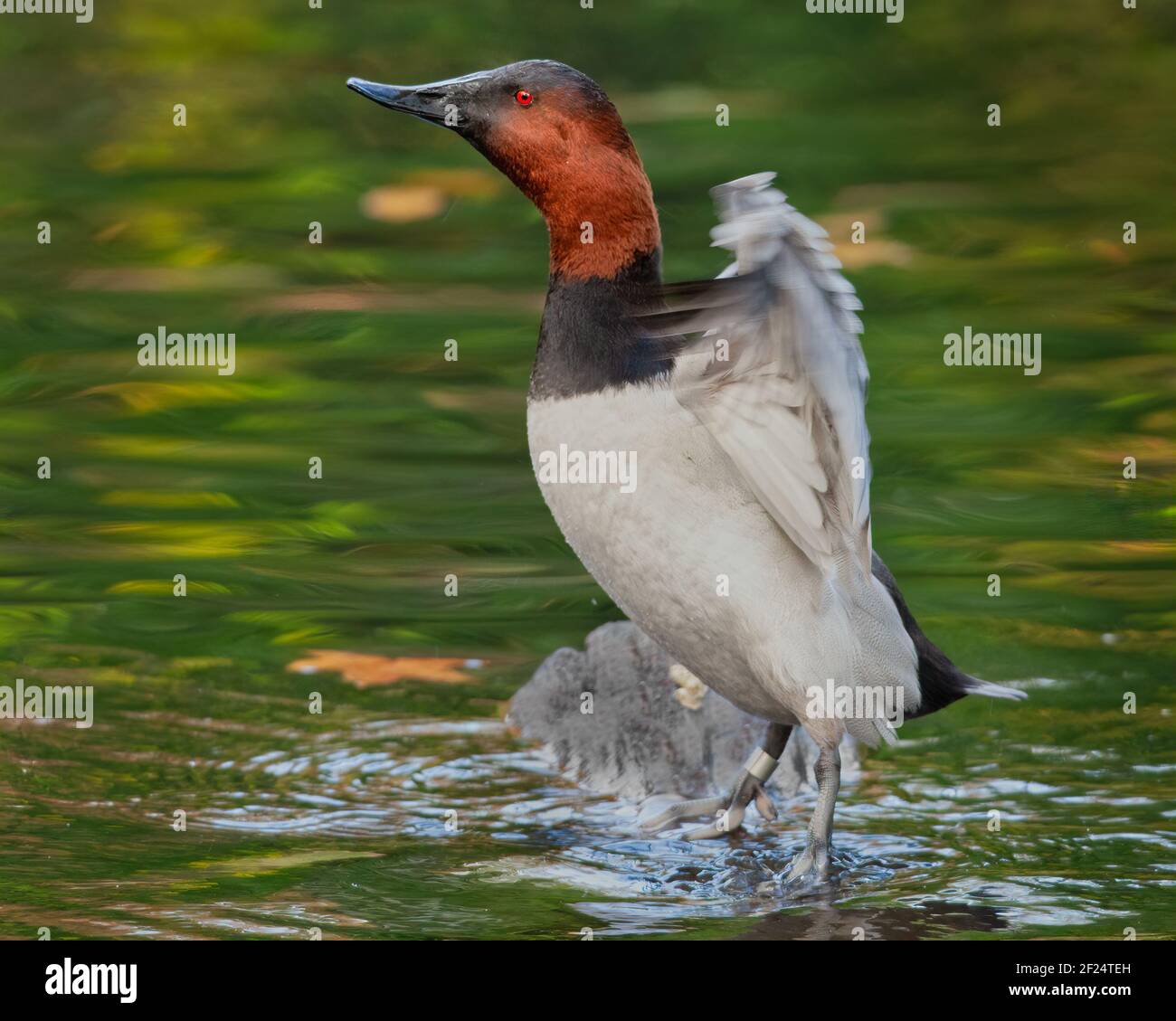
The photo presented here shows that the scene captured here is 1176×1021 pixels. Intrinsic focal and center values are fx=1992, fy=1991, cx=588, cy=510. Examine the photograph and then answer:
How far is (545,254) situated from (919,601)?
4.42 metres

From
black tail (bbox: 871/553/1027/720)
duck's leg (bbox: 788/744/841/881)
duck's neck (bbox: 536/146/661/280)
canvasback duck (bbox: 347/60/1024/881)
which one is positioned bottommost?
Result: duck's leg (bbox: 788/744/841/881)

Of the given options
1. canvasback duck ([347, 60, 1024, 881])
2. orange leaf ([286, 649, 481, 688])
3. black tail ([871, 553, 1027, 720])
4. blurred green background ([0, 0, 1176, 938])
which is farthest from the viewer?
orange leaf ([286, 649, 481, 688])

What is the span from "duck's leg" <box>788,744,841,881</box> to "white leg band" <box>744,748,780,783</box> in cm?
38

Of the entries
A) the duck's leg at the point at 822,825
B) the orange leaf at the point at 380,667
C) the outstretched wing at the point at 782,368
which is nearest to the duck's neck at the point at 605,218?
the outstretched wing at the point at 782,368

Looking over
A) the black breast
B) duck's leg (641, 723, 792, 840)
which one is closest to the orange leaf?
duck's leg (641, 723, 792, 840)

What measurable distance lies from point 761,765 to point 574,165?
191 centimetres

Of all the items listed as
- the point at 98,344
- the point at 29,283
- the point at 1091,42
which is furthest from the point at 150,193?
the point at 1091,42

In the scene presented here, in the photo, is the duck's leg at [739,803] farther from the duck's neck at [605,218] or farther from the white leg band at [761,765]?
the duck's neck at [605,218]

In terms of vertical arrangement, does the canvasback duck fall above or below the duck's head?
below

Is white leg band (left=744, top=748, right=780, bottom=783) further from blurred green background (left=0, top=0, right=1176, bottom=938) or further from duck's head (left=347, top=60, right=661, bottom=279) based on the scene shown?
duck's head (left=347, top=60, right=661, bottom=279)

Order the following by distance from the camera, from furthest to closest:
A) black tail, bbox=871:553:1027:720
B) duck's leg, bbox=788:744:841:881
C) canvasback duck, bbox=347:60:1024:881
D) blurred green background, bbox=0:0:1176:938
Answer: black tail, bbox=871:553:1027:720, blurred green background, bbox=0:0:1176:938, duck's leg, bbox=788:744:841:881, canvasback duck, bbox=347:60:1024:881

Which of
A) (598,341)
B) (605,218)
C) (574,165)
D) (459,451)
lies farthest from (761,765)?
(459,451)

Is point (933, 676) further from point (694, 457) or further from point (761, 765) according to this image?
point (694, 457)

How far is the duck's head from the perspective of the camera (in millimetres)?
5688
